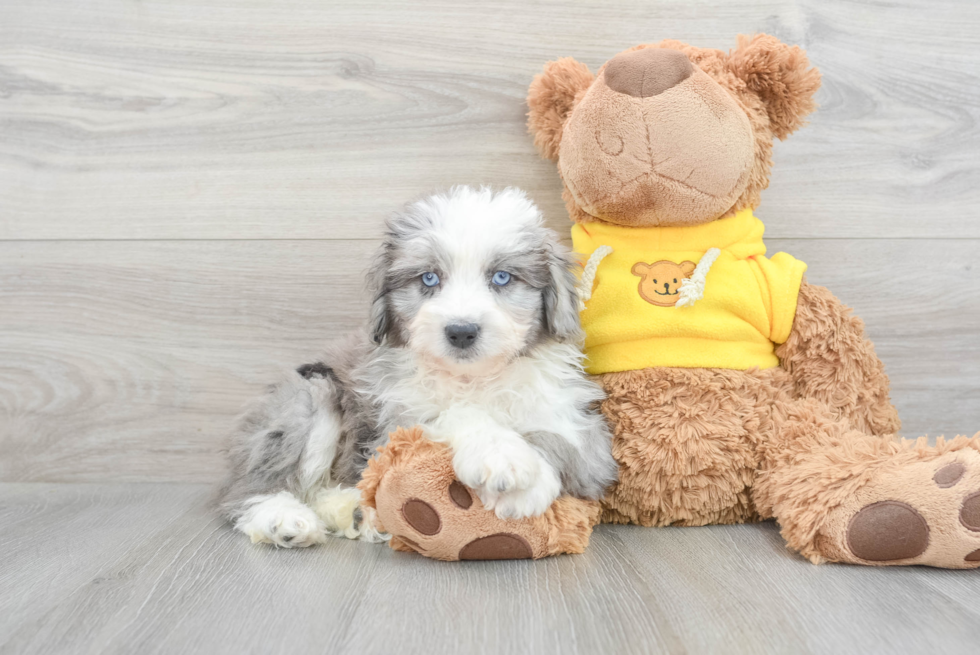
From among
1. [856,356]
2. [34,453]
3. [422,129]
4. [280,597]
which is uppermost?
[422,129]

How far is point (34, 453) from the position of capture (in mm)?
2441

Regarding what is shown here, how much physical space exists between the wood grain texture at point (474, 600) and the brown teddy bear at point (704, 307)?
0.18m

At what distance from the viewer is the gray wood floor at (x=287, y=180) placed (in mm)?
2293

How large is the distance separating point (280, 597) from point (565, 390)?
2.61 feet

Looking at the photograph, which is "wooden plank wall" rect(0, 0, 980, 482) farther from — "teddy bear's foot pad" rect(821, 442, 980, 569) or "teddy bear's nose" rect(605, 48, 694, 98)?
"teddy bear's foot pad" rect(821, 442, 980, 569)

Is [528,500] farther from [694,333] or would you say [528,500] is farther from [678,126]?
[678,126]

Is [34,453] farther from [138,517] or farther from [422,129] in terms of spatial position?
[422,129]

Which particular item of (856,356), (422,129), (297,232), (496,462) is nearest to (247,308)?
(297,232)

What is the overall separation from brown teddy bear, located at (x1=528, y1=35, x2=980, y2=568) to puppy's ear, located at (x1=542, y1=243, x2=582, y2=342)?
0.48 feet

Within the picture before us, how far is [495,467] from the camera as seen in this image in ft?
4.95

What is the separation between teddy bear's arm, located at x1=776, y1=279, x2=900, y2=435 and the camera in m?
1.87

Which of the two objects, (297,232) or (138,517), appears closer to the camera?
(138,517)

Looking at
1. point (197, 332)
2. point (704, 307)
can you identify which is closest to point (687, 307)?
point (704, 307)

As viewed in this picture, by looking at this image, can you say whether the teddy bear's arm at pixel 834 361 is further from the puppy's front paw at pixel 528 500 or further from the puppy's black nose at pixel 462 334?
the puppy's black nose at pixel 462 334
